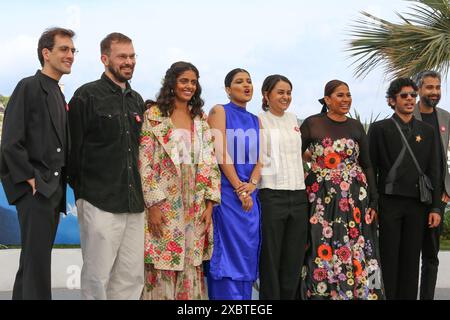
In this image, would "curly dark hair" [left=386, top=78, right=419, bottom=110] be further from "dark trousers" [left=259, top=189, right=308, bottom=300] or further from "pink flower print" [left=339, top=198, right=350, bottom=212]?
"dark trousers" [left=259, top=189, right=308, bottom=300]

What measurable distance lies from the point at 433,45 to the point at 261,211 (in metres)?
7.36

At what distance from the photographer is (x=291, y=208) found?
5.18 metres

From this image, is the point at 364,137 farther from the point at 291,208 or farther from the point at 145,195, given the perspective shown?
the point at 145,195

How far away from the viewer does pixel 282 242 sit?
17.1 ft

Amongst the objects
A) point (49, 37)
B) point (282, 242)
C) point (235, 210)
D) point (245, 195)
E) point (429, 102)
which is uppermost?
point (49, 37)

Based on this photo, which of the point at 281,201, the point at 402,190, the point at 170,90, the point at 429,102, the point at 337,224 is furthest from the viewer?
the point at 429,102

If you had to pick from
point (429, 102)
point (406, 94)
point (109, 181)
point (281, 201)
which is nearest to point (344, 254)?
point (281, 201)

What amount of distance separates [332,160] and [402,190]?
25.3 inches

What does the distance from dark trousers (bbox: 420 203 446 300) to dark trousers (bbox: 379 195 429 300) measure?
0.21 meters

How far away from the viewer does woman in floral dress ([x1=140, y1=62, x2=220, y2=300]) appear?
15.8 ft

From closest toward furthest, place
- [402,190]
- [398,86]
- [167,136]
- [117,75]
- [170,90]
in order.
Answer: [117,75], [167,136], [170,90], [402,190], [398,86]

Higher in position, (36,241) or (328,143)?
(328,143)

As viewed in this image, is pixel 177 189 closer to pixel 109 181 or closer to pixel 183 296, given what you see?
pixel 109 181

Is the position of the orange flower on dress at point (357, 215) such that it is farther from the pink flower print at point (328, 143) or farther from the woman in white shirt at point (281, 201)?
the pink flower print at point (328, 143)
